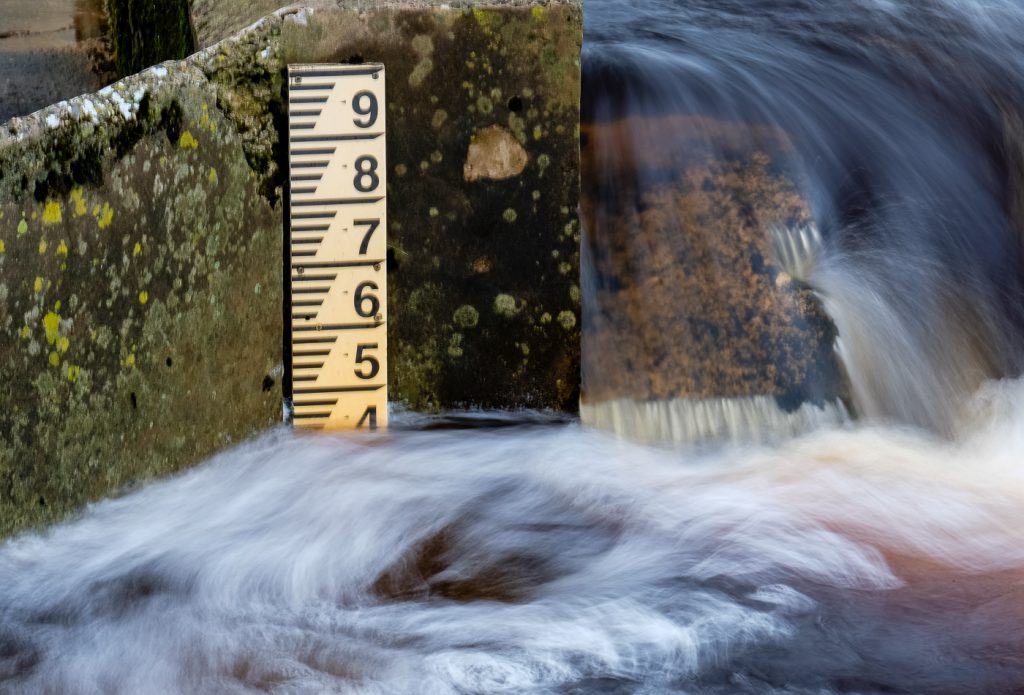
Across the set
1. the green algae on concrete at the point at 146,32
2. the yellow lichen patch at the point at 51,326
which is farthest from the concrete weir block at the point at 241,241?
the green algae on concrete at the point at 146,32

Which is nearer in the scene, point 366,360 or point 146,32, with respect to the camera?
point 366,360

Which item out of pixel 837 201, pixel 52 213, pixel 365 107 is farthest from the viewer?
pixel 837 201

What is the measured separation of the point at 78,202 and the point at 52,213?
0.08m

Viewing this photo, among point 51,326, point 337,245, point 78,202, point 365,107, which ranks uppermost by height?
point 365,107

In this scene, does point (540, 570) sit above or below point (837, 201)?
below

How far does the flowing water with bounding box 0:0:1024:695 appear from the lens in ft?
6.45

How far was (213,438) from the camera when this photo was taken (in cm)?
269

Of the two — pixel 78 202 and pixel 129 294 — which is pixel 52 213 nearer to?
pixel 78 202

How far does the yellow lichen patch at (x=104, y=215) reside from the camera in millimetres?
2256

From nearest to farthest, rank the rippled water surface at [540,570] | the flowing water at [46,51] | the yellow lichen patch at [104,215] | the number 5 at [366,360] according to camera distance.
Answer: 1. the rippled water surface at [540,570]
2. the yellow lichen patch at [104,215]
3. the number 5 at [366,360]
4. the flowing water at [46,51]

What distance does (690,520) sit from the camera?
2510mm

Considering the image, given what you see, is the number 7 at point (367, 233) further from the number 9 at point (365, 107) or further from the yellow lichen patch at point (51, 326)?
the yellow lichen patch at point (51, 326)

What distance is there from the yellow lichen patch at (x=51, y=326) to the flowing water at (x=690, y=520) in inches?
16.9

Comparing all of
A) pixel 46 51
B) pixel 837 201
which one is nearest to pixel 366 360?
pixel 837 201
